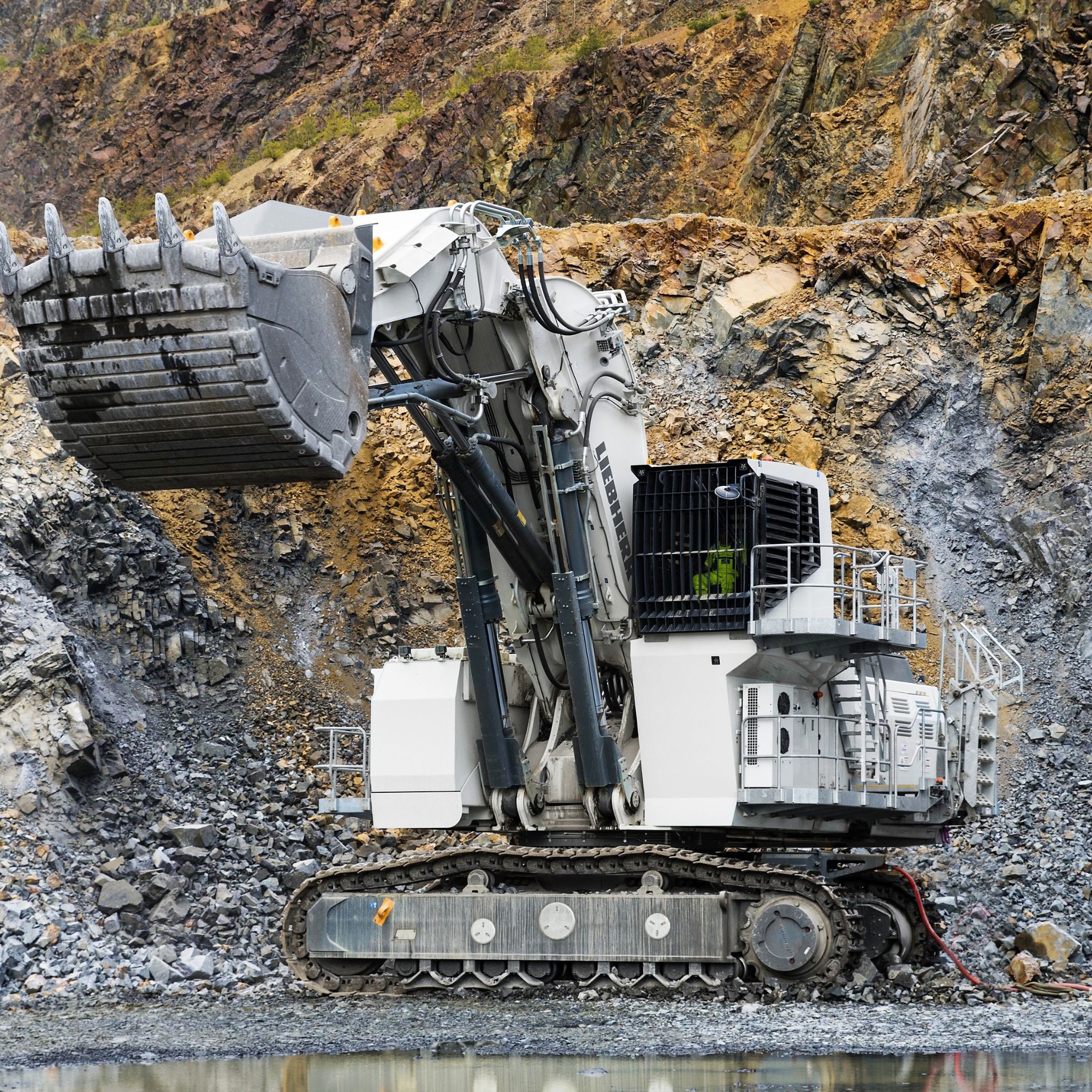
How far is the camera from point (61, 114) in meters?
40.1

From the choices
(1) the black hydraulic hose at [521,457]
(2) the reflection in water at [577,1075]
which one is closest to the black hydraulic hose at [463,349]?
(1) the black hydraulic hose at [521,457]

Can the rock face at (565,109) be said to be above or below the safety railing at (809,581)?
above

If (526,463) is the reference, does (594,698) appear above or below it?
below

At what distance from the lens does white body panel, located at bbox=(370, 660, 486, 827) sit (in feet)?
43.1

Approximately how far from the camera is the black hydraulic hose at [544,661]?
1333 cm

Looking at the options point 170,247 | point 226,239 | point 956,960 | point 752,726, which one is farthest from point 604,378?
point 956,960

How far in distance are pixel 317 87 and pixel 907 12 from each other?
1446 centimetres

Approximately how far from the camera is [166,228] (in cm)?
861

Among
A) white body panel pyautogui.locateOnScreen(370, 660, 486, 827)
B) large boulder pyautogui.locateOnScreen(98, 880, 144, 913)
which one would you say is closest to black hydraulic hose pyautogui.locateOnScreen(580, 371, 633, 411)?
white body panel pyautogui.locateOnScreen(370, 660, 486, 827)

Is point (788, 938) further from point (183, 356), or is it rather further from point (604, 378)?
point (183, 356)

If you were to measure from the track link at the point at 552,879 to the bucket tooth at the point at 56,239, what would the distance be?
5903 mm

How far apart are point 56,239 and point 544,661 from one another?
5943mm

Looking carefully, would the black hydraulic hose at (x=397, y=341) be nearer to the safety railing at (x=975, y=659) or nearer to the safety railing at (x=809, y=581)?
the safety railing at (x=809, y=581)


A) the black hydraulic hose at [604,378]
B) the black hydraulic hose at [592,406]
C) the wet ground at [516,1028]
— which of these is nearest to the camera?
the wet ground at [516,1028]
